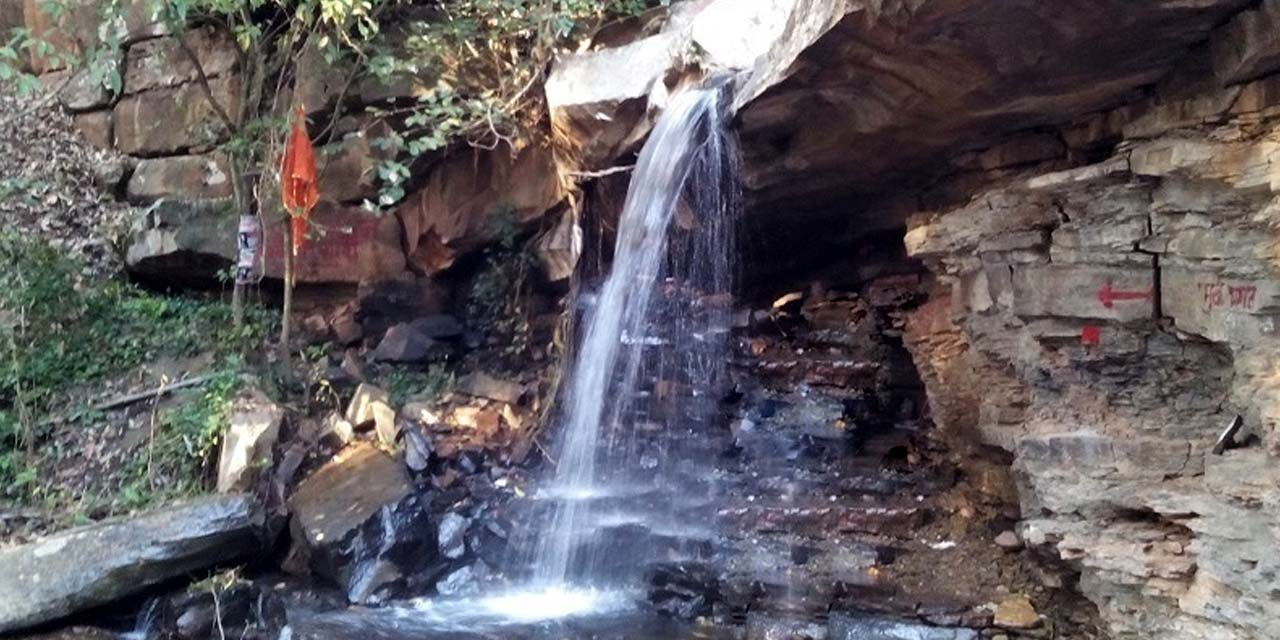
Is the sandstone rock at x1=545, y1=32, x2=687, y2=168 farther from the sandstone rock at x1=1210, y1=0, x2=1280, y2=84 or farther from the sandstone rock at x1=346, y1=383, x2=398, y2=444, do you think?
the sandstone rock at x1=1210, y1=0, x2=1280, y2=84

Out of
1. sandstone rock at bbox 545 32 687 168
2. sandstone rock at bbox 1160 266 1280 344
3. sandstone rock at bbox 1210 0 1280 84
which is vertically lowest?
sandstone rock at bbox 1160 266 1280 344

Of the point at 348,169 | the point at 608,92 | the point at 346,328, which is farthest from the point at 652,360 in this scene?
the point at 348,169

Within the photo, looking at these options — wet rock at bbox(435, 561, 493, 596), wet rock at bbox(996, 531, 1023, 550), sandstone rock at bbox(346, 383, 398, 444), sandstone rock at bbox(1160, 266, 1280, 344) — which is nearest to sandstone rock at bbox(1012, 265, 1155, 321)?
sandstone rock at bbox(1160, 266, 1280, 344)

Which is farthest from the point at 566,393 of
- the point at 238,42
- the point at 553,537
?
the point at 238,42

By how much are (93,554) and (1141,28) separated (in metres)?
5.91

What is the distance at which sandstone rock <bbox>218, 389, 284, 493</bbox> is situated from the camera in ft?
21.8

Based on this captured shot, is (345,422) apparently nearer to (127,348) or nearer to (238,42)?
(127,348)

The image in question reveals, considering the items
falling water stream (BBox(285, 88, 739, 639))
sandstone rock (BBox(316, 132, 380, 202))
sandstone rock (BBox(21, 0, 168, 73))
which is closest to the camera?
falling water stream (BBox(285, 88, 739, 639))

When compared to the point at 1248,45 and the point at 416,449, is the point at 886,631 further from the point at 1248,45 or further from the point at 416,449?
the point at 416,449

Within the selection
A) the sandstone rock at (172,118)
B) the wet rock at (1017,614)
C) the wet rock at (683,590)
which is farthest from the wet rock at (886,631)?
the sandstone rock at (172,118)

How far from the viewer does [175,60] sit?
9344mm

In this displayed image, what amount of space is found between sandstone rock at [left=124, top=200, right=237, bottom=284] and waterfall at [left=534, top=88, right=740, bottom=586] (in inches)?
128

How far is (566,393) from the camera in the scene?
795cm

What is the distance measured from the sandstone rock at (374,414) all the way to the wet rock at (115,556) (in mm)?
1366
